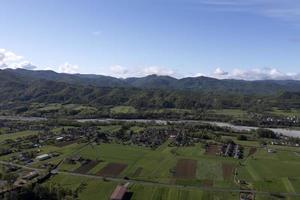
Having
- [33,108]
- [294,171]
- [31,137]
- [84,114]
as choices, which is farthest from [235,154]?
[33,108]

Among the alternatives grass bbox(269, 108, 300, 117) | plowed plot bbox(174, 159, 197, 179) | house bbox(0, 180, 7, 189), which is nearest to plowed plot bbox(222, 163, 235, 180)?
plowed plot bbox(174, 159, 197, 179)

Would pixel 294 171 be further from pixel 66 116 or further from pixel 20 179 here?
pixel 66 116

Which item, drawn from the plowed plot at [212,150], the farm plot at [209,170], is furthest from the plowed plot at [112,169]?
the plowed plot at [212,150]

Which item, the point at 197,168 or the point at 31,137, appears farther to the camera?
the point at 31,137

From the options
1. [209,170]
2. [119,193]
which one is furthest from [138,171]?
[209,170]

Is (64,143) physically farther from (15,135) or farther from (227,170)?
(227,170)

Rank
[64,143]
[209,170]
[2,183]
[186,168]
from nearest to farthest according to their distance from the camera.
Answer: [2,183] → [209,170] → [186,168] → [64,143]

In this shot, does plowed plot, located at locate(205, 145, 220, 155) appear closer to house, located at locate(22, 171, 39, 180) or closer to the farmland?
the farmland
